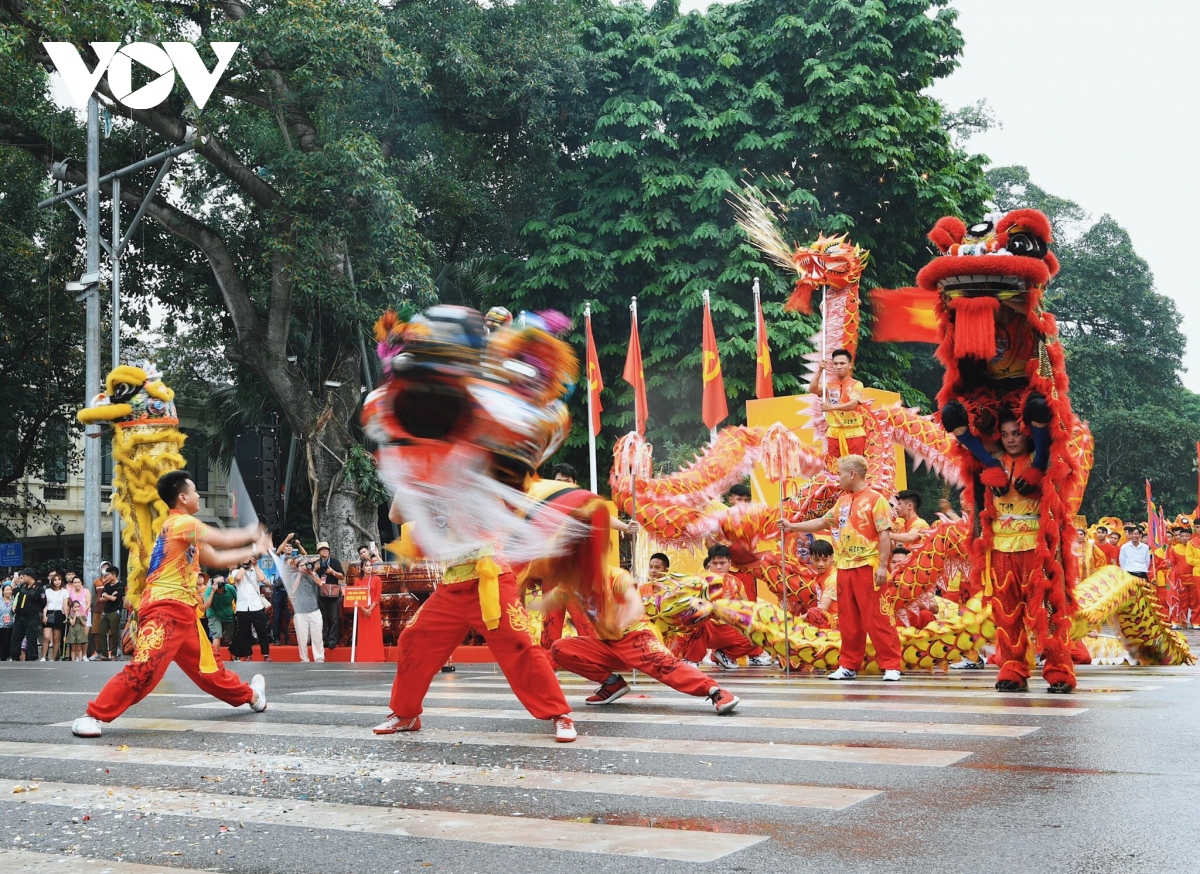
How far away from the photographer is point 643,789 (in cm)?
516

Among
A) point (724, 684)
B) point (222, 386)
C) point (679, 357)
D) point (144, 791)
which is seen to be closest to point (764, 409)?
point (679, 357)

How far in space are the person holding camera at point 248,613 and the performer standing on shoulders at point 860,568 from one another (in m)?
9.78

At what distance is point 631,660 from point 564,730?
114 cm

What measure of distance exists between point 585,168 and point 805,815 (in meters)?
23.6

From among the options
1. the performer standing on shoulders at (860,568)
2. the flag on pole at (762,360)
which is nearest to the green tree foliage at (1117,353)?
the flag on pole at (762,360)

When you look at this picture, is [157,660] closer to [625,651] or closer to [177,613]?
[177,613]

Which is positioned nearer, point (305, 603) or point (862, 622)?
point (862, 622)

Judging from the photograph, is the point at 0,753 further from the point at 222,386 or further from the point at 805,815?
the point at 222,386

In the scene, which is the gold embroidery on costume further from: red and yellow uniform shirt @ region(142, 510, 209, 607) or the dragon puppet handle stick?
the dragon puppet handle stick

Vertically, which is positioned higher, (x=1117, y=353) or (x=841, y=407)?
(x=1117, y=353)

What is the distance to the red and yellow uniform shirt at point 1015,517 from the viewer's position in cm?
848

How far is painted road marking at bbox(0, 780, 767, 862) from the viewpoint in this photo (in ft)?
13.6

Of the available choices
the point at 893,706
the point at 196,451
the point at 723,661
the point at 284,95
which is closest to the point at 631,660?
the point at 893,706

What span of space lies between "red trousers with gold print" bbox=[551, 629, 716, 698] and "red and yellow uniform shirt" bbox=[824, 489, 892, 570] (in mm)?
2748
